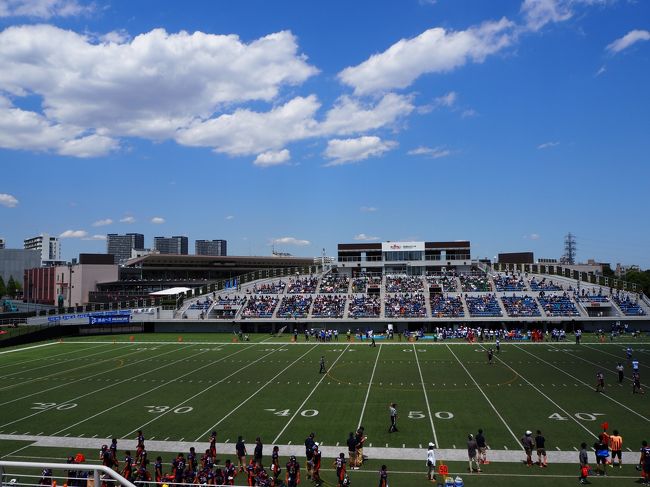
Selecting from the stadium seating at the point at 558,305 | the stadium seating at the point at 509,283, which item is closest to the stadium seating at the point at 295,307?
the stadium seating at the point at 509,283

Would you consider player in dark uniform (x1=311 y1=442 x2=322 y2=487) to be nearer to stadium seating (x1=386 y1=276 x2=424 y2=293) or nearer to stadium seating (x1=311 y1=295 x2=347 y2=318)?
stadium seating (x1=311 y1=295 x2=347 y2=318)

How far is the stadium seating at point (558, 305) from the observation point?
185 feet

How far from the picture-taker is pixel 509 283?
6606cm

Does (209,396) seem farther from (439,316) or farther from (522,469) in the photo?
(439,316)

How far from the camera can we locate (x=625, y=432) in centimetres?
2036

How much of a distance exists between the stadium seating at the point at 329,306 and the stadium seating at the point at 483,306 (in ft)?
45.0

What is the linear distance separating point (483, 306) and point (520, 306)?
370cm

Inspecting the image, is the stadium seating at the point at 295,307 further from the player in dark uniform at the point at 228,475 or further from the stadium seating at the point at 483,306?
the player in dark uniform at the point at 228,475

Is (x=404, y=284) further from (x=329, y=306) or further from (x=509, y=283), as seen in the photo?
(x=509, y=283)

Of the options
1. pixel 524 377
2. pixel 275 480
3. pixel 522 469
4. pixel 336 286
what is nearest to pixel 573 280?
pixel 336 286

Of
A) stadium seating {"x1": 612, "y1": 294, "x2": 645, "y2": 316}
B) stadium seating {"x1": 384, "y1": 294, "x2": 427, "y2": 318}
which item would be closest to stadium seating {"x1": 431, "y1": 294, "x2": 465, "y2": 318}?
stadium seating {"x1": 384, "y1": 294, "x2": 427, "y2": 318}

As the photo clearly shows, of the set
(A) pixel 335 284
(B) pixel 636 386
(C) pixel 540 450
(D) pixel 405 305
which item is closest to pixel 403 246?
(A) pixel 335 284

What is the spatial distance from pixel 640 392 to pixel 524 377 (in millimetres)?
6052

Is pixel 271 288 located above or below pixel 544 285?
below
